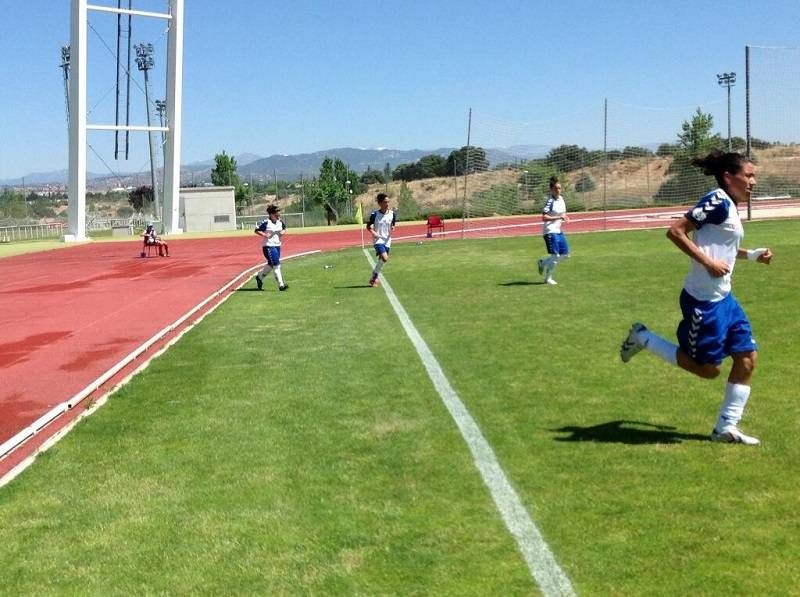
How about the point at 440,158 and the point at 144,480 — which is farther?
the point at 440,158

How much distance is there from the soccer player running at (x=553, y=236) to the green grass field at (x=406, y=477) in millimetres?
5429

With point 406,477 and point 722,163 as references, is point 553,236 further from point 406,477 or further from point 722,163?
point 406,477

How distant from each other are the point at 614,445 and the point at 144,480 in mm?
3063

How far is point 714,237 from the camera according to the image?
19.6 ft

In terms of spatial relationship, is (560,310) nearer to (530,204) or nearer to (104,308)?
(104,308)

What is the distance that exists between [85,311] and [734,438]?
43.7 ft

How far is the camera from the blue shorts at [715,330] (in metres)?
5.89

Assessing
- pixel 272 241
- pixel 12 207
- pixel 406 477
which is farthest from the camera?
pixel 12 207

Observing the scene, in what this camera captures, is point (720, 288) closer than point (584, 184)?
Yes

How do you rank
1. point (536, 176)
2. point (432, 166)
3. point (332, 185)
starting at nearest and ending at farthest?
point (536, 176), point (332, 185), point (432, 166)

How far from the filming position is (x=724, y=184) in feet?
19.5

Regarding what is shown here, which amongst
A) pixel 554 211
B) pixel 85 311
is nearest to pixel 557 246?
pixel 554 211

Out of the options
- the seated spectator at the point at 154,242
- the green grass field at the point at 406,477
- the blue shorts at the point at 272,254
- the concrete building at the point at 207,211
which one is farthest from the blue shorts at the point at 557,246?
the concrete building at the point at 207,211

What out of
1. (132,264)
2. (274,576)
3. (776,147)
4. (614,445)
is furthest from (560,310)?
(776,147)
